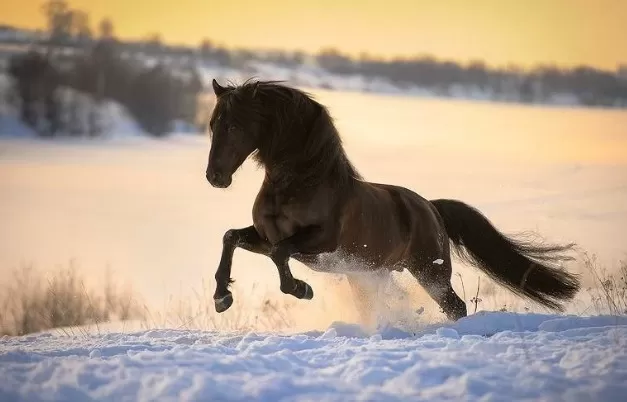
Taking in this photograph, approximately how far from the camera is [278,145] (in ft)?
20.2

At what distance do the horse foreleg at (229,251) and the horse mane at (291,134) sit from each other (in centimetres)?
46

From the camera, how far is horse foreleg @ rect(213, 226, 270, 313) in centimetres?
600

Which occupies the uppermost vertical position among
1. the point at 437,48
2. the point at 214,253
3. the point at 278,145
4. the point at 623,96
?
the point at 437,48

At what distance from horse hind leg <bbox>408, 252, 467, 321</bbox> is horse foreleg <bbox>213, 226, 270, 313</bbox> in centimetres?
156

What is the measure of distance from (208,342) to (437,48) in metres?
15.5

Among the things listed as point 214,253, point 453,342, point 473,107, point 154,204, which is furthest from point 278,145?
point 473,107

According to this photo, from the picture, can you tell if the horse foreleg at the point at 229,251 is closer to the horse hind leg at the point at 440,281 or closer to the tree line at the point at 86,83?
the horse hind leg at the point at 440,281

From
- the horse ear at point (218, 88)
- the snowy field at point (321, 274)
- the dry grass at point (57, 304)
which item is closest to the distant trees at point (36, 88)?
the snowy field at point (321, 274)

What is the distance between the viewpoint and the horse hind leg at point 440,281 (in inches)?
284

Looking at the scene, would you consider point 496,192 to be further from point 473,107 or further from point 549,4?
point 473,107

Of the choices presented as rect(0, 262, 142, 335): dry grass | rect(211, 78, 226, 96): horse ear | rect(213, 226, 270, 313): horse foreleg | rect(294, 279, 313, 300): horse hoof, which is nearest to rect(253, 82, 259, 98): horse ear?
rect(211, 78, 226, 96): horse ear

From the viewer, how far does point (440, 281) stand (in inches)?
288

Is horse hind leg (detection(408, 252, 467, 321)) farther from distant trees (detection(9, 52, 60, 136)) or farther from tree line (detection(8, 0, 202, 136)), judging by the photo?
distant trees (detection(9, 52, 60, 136))

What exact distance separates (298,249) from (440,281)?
1.80m
